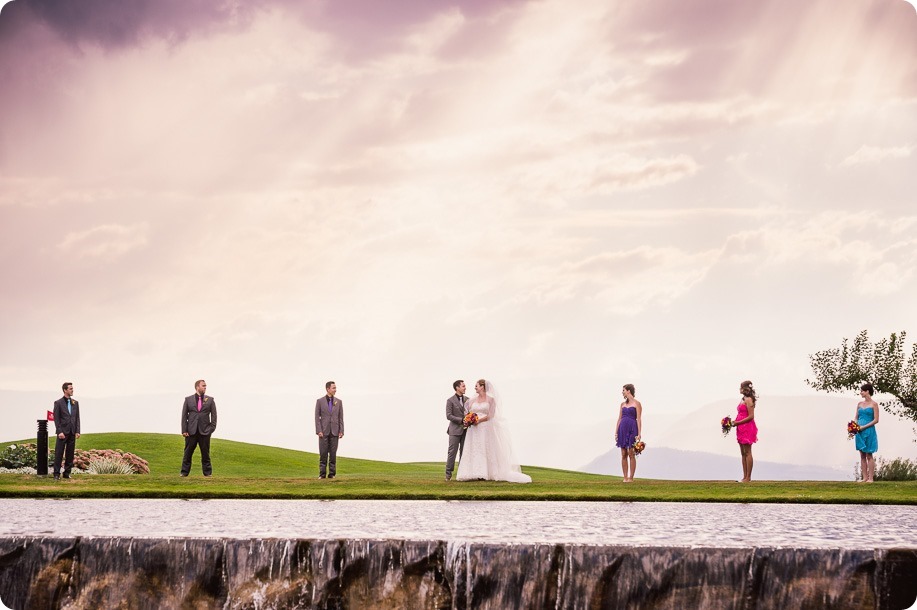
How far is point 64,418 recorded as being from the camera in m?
27.8

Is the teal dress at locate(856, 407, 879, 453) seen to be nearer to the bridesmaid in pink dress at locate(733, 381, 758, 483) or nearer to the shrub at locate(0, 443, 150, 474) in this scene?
the bridesmaid in pink dress at locate(733, 381, 758, 483)

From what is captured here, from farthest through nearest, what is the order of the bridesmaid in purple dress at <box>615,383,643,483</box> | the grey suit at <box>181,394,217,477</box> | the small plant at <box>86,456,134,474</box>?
1. the small plant at <box>86,456,134,474</box>
2. the grey suit at <box>181,394,217,477</box>
3. the bridesmaid in purple dress at <box>615,383,643,483</box>

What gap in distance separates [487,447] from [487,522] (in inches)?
523

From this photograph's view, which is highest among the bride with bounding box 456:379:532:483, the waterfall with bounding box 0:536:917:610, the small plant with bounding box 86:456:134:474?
the bride with bounding box 456:379:532:483

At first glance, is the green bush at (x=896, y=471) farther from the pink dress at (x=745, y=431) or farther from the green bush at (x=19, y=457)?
the green bush at (x=19, y=457)

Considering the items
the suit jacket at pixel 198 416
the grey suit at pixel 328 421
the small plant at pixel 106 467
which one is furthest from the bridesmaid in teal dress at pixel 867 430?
the small plant at pixel 106 467

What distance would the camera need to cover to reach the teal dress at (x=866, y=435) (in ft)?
91.1

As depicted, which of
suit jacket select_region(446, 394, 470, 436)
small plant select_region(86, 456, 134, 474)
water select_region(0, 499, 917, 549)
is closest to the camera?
water select_region(0, 499, 917, 549)

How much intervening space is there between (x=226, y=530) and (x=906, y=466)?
28.9m

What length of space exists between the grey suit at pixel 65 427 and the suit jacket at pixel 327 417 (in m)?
6.83

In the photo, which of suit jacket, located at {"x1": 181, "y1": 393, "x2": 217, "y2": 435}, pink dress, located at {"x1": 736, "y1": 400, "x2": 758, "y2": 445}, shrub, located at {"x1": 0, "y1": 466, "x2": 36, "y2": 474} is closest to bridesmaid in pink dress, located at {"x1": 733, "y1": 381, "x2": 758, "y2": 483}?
pink dress, located at {"x1": 736, "y1": 400, "x2": 758, "y2": 445}

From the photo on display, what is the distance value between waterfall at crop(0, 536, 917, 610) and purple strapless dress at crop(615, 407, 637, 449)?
14253 mm

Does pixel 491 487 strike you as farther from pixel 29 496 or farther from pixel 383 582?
pixel 383 582

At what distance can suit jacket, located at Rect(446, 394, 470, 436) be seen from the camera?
28359mm
